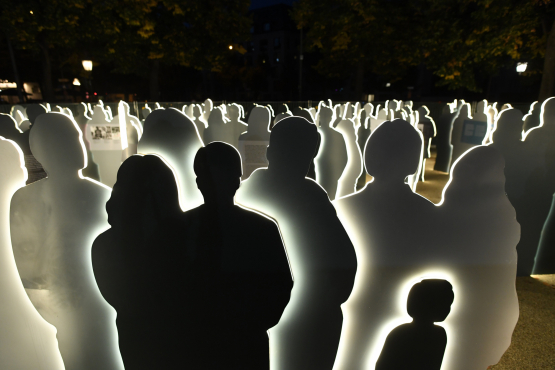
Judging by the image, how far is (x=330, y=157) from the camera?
4.67m

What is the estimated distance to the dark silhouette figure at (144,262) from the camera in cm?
173

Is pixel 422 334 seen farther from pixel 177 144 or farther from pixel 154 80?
pixel 154 80

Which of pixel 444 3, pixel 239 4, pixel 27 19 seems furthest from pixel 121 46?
pixel 444 3

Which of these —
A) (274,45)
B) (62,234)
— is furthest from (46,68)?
(274,45)

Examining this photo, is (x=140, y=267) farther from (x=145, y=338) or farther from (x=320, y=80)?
(x=320, y=80)

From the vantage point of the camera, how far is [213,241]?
177cm

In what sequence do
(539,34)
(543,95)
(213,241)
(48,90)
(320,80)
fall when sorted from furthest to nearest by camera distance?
(320,80), (48,90), (539,34), (543,95), (213,241)

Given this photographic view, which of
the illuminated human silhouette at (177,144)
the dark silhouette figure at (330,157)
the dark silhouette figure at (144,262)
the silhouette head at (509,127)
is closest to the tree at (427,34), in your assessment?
the silhouette head at (509,127)

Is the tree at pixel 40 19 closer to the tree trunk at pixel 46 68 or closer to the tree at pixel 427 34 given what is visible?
the tree trunk at pixel 46 68

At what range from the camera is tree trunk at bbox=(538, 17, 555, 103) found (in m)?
10.7

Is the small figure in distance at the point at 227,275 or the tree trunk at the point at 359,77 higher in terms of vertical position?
the tree trunk at the point at 359,77

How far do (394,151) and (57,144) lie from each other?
192 cm

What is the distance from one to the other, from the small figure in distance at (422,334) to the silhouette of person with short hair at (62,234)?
1.77 metres

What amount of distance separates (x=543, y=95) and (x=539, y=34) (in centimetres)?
291
